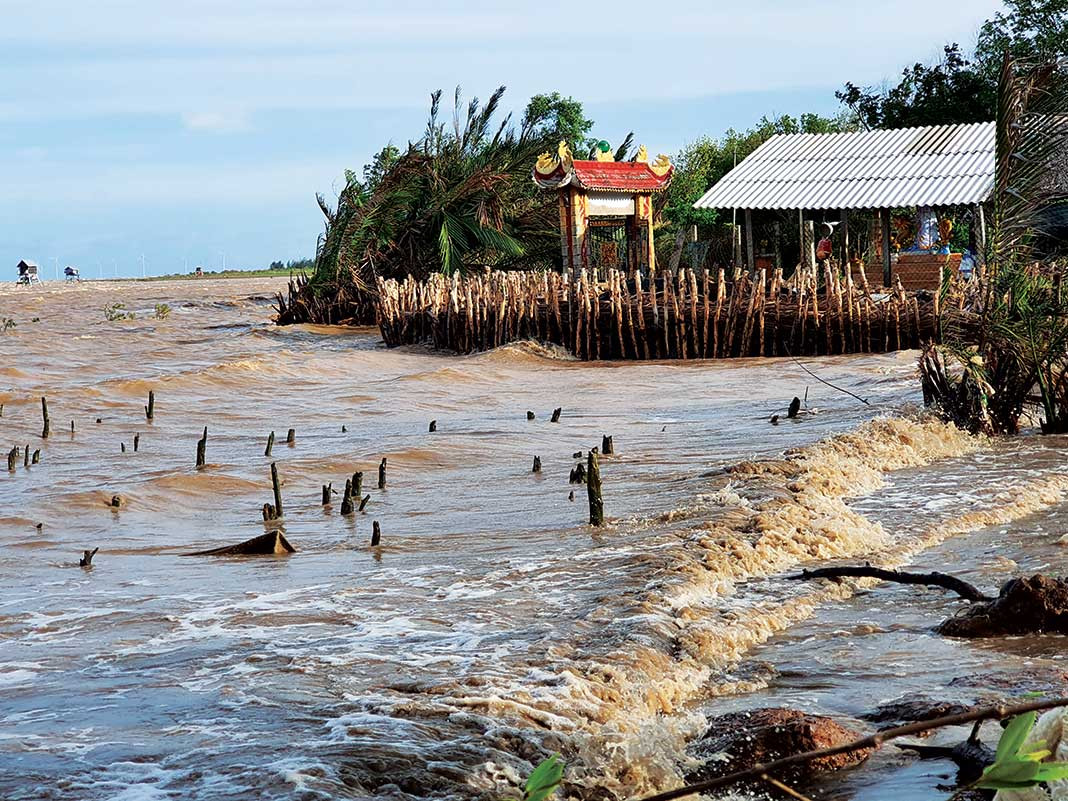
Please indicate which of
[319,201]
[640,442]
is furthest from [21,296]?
[640,442]

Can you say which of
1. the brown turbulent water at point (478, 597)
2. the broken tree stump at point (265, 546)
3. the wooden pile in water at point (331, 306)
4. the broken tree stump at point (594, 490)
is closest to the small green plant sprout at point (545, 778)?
the brown turbulent water at point (478, 597)

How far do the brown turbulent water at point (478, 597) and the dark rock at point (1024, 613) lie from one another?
0.64ft

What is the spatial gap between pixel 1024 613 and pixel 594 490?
2.57 m

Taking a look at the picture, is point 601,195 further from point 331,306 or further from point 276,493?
point 276,493

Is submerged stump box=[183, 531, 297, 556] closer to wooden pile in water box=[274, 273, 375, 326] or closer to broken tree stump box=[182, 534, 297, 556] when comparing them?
broken tree stump box=[182, 534, 297, 556]

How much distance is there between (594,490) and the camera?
22.5 ft

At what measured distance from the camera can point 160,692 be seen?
445 cm

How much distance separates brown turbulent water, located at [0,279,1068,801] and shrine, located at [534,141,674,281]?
36.4 feet

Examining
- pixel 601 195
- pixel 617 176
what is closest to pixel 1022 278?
pixel 601 195

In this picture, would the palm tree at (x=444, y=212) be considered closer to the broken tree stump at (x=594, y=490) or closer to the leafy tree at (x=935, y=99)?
the leafy tree at (x=935, y=99)

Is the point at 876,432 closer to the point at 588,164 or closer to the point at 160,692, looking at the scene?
the point at 160,692

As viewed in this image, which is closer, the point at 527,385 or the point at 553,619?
the point at 553,619

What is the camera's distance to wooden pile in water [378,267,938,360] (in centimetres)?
1766

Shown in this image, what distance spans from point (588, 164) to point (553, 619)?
19.4 m
